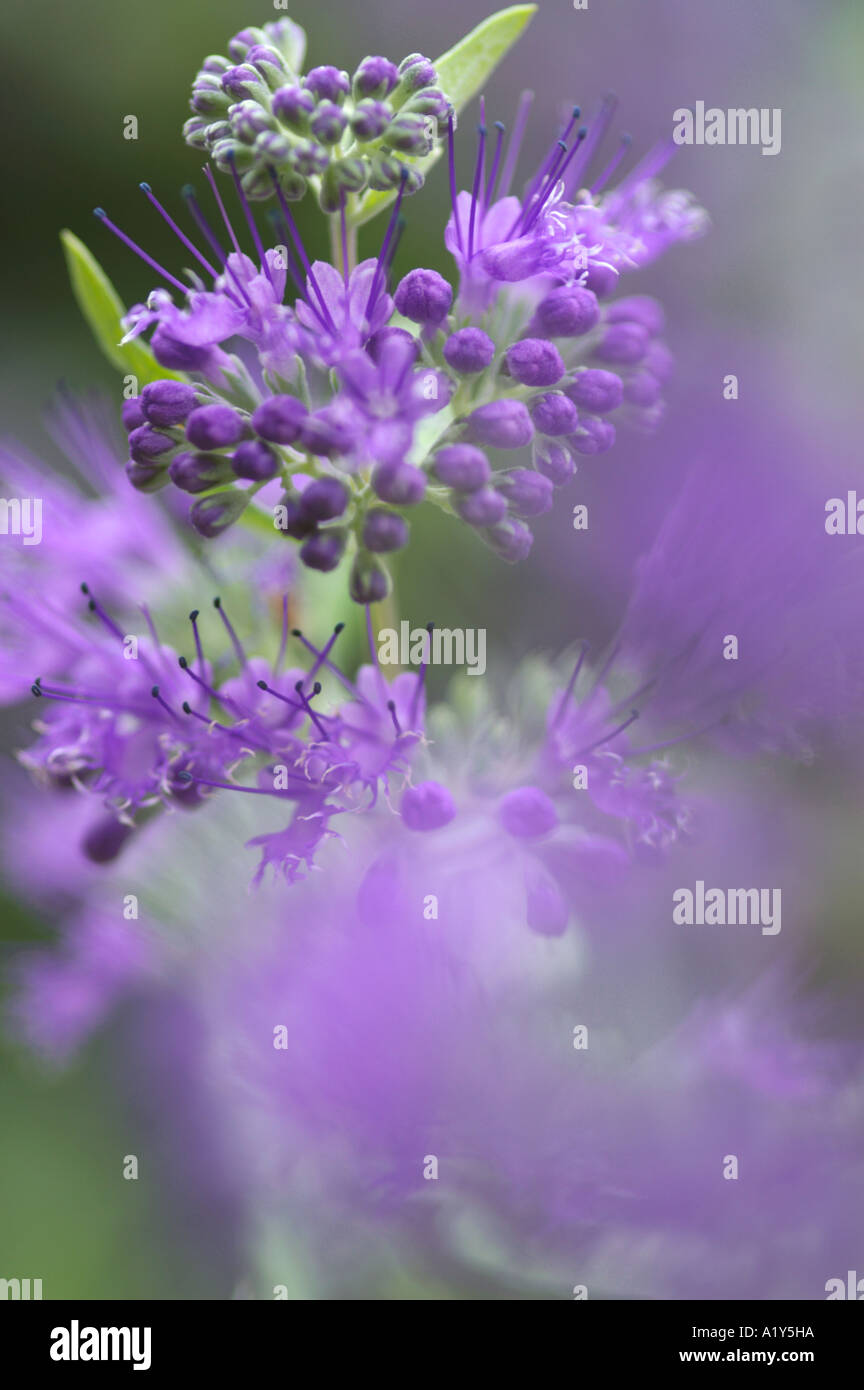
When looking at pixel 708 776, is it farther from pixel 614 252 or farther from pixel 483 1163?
pixel 614 252

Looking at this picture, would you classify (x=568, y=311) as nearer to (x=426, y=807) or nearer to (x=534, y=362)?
(x=534, y=362)

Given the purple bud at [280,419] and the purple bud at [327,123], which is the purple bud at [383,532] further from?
the purple bud at [327,123]

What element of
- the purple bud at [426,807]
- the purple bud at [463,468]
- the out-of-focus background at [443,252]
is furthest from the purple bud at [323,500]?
the out-of-focus background at [443,252]

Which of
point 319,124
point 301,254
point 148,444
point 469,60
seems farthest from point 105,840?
point 469,60

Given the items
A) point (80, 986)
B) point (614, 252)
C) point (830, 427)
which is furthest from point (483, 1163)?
point (830, 427)

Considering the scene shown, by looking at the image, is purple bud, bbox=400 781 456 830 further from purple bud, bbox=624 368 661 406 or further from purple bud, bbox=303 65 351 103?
purple bud, bbox=303 65 351 103

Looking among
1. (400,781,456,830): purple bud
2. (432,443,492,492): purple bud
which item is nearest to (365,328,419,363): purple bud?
(432,443,492,492): purple bud
